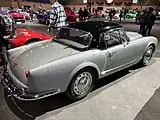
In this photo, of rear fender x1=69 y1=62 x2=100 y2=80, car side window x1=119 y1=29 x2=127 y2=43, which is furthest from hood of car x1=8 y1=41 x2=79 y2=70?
car side window x1=119 y1=29 x2=127 y2=43

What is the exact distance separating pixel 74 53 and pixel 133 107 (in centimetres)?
130

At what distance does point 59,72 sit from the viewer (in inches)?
104

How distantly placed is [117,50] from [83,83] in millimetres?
996

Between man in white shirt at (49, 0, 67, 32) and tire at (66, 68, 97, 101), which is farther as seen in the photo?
man in white shirt at (49, 0, 67, 32)

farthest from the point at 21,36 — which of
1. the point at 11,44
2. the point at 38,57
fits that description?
the point at 38,57

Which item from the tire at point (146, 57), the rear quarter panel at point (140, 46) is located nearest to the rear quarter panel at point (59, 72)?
the rear quarter panel at point (140, 46)

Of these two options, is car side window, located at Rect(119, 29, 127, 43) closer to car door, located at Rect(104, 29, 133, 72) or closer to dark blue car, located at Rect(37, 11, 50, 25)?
car door, located at Rect(104, 29, 133, 72)

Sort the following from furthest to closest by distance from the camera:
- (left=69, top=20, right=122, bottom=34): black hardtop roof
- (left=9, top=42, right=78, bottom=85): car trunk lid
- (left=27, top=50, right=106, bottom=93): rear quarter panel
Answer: (left=69, top=20, right=122, bottom=34): black hardtop roof, (left=9, top=42, right=78, bottom=85): car trunk lid, (left=27, top=50, right=106, bottom=93): rear quarter panel

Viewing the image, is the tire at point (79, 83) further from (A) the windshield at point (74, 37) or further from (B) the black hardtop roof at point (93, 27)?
(B) the black hardtop roof at point (93, 27)

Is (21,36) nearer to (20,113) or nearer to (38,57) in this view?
(38,57)

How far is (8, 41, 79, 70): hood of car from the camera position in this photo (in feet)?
8.92

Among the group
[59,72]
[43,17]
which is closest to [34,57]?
[59,72]

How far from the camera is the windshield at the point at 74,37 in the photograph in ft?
10.6

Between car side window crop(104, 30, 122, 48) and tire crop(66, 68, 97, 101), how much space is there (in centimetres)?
66
